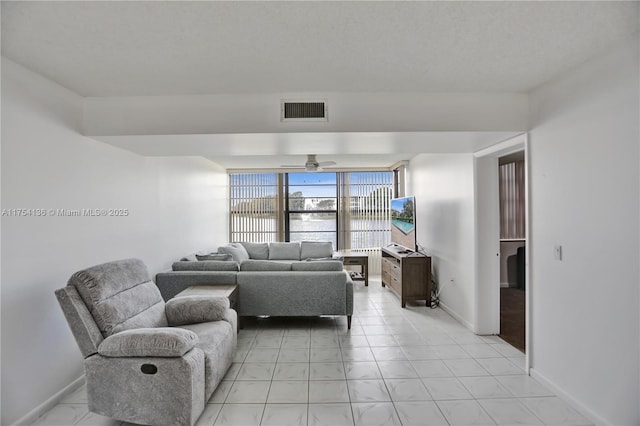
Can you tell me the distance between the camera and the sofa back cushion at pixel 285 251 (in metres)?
6.27

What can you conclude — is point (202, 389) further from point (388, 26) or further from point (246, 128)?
point (388, 26)

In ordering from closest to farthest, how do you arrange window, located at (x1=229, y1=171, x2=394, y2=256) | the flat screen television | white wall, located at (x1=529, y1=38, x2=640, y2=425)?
white wall, located at (x1=529, y1=38, x2=640, y2=425)
the flat screen television
window, located at (x1=229, y1=171, x2=394, y2=256)

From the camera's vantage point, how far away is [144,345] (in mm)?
1891

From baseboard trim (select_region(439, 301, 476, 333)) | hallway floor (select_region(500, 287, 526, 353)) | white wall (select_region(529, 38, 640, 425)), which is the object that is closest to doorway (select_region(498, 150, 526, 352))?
hallway floor (select_region(500, 287, 526, 353))

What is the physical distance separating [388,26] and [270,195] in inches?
226

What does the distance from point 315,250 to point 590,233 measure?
4669mm

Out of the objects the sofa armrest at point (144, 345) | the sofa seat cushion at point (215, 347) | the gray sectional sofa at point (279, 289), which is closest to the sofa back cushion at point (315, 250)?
the gray sectional sofa at point (279, 289)

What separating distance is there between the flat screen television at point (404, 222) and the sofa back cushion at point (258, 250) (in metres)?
2.59

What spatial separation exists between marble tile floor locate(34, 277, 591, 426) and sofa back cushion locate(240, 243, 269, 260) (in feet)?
8.65

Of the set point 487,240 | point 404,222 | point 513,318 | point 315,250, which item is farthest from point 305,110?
point 315,250

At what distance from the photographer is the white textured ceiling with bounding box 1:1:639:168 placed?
4.85 ft

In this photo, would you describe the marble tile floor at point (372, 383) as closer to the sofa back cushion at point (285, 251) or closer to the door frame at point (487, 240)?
the door frame at point (487, 240)

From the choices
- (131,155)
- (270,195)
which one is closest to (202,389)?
(131,155)

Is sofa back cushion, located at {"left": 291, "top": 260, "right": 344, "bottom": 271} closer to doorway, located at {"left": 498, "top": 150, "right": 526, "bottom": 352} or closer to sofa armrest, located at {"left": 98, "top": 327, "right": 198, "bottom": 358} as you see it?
sofa armrest, located at {"left": 98, "top": 327, "right": 198, "bottom": 358}
